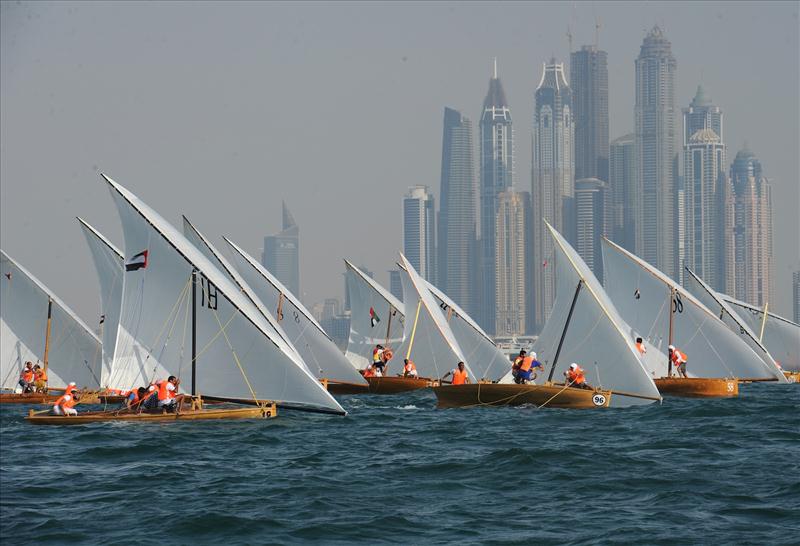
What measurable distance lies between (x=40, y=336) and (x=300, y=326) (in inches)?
489

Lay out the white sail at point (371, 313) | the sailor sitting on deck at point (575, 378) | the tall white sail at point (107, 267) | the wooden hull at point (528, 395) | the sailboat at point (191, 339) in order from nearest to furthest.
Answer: the sailboat at point (191, 339) → the wooden hull at point (528, 395) → the sailor sitting on deck at point (575, 378) → the tall white sail at point (107, 267) → the white sail at point (371, 313)

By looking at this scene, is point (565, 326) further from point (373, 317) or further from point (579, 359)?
point (373, 317)

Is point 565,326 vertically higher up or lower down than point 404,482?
higher up

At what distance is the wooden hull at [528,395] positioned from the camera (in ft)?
159

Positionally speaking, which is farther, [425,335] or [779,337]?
[779,337]

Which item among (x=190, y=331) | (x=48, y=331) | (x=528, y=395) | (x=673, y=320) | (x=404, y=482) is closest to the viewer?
(x=404, y=482)

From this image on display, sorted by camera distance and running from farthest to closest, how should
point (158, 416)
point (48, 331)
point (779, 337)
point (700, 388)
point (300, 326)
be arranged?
point (779, 337) < point (300, 326) < point (48, 331) < point (700, 388) < point (158, 416)

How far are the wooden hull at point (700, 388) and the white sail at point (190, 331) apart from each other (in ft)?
69.6

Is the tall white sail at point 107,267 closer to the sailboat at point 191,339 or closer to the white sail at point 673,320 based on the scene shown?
the sailboat at point 191,339

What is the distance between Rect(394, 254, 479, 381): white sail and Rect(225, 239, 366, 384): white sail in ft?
12.1

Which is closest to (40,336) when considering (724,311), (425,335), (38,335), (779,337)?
(38,335)

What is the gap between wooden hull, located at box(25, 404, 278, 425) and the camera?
41.4 metres

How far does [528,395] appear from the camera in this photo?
48812 millimetres

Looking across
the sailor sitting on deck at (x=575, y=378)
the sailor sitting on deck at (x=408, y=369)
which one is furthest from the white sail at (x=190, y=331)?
the sailor sitting on deck at (x=408, y=369)
